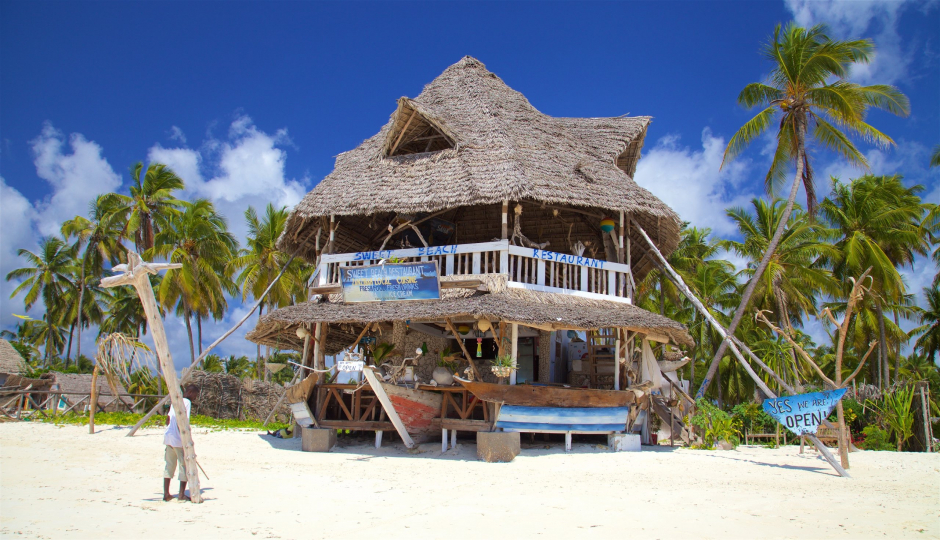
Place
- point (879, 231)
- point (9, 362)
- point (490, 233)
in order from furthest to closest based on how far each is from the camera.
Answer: point (9, 362) < point (879, 231) < point (490, 233)

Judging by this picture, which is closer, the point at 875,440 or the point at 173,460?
the point at 173,460

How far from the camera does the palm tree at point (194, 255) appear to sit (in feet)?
82.9

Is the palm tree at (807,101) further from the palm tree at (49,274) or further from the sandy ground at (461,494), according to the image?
the palm tree at (49,274)

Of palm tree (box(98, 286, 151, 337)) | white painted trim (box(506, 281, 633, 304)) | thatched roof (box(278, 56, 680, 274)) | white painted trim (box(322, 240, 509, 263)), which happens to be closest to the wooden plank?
white painted trim (box(322, 240, 509, 263))

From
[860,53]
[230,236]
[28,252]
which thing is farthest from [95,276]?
[860,53]

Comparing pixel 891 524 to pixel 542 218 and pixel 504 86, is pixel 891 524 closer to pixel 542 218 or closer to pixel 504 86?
pixel 542 218

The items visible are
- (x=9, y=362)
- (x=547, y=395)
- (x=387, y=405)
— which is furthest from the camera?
(x=9, y=362)

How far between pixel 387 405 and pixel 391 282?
2277 millimetres

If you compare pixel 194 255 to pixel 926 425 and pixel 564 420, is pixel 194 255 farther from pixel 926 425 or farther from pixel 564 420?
pixel 926 425

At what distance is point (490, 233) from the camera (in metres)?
15.5

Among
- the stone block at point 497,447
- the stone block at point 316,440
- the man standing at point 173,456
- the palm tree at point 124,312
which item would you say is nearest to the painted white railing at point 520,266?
the stone block at point 497,447

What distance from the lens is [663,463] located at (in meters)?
10.3

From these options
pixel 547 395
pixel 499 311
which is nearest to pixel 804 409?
pixel 547 395

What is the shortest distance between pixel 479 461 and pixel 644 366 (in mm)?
4267
